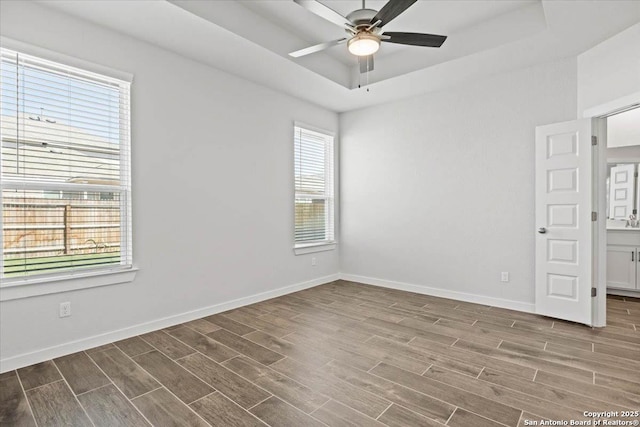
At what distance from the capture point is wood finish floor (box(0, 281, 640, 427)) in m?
2.01

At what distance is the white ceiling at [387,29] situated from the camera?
2828 mm

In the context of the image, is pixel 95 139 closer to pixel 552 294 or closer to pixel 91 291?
pixel 91 291

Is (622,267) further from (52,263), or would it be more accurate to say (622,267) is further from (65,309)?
(52,263)

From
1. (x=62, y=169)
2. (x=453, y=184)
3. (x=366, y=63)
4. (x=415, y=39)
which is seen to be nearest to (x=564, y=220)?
(x=453, y=184)

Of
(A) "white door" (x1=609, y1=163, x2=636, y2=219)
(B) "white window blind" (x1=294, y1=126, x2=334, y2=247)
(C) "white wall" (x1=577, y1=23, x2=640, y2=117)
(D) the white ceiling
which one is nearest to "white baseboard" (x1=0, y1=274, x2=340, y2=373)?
(B) "white window blind" (x1=294, y1=126, x2=334, y2=247)

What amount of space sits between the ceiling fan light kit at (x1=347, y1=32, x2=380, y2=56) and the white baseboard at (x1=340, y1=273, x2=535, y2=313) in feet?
11.0

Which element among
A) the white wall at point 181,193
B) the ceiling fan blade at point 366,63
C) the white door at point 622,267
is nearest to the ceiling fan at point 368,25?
the ceiling fan blade at point 366,63

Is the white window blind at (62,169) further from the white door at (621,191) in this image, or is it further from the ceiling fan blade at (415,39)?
the white door at (621,191)

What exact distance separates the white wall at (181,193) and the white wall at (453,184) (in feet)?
4.21

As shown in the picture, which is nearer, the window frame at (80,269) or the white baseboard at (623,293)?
the window frame at (80,269)

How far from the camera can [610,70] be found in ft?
10.7

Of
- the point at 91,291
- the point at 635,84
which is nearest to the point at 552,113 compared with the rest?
the point at 635,84

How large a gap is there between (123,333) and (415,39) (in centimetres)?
373

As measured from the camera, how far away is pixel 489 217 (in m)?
4.27
